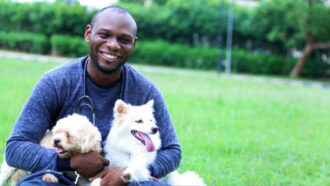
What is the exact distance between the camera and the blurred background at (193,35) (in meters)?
31.1

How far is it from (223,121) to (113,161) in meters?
5.76

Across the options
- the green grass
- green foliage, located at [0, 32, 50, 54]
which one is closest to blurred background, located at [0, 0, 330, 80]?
green foliage, located at [0, 32, 50, 54]

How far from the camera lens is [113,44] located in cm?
347

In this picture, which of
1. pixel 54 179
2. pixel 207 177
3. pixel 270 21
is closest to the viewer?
pixel 54 179

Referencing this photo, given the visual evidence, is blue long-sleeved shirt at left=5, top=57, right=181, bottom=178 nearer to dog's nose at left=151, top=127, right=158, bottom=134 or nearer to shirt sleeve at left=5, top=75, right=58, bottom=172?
shirt sleeve at left=5, top=75, right=58, bottom=172

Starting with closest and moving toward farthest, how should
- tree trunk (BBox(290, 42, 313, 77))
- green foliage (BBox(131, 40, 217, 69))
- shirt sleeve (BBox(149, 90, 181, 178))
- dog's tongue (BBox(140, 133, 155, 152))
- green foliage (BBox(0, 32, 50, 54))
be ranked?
dog's tongue (BBox(140, 133, 155, 152)), shirt sleeve (BBox(149, 90, 181, 178)), tree trunk (BBox(290, 42, 313, 77)), green foliage (BBox(0, 32, 50, 54)), green foliage (BBox(131, 40, 217, 69))

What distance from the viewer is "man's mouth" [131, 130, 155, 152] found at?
3.42m

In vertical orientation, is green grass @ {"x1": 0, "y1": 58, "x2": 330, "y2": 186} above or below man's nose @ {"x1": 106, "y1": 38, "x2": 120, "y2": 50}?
below

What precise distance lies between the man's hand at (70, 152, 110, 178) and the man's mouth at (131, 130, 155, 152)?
0.41 meters

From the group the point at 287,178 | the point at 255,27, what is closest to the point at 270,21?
the point at 255,27

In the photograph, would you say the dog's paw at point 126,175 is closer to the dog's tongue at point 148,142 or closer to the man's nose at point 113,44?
the dog's tongue at point 148,142

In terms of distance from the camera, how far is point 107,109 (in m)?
3.70

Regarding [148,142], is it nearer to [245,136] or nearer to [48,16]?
[245,136]

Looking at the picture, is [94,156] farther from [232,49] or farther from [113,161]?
[232,49]
